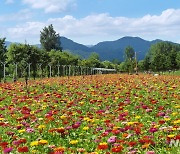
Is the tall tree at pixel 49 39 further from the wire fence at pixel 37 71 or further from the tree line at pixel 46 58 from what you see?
the wire fence at pixel 37 71

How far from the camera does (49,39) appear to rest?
4633 inches

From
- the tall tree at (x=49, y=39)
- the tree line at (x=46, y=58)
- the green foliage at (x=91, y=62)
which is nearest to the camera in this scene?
the tree line at (x=46, y=58)

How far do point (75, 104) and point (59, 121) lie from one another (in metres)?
2.44

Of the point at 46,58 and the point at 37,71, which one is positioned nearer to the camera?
the point at 37,71

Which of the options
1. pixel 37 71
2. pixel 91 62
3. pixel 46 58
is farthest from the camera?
pixel 91 62

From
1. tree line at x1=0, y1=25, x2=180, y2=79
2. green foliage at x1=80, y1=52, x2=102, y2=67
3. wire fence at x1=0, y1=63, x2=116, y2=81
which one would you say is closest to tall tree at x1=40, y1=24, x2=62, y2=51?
tree line at x1=0, y1=25, x2=180, y2=79

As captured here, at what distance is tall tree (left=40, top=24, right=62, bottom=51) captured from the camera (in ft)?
386

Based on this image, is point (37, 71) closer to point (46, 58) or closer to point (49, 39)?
point (46, 58)

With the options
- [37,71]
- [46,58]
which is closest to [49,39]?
A: [46,58]

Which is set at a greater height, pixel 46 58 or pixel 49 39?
pixel 49 39

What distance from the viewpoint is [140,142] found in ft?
15.5

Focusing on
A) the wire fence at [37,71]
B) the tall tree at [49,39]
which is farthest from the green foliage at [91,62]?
the wire fence at [37,71]

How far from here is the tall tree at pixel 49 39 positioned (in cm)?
11765

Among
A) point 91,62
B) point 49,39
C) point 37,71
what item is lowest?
point 37,71
